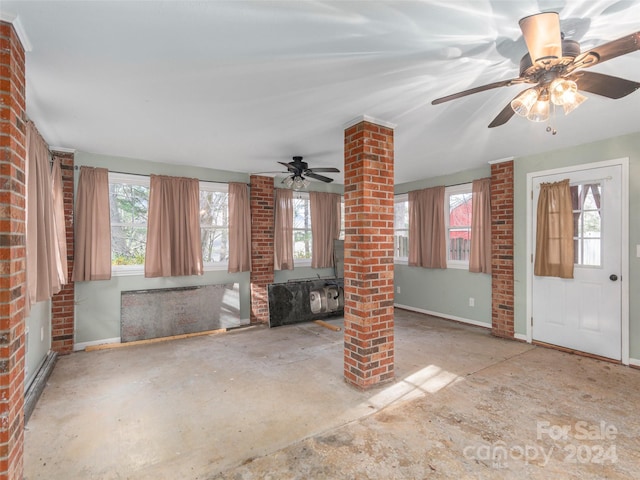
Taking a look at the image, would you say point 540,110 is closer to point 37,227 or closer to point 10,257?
point 10,257

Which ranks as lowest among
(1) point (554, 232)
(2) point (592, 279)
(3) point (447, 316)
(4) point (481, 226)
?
(3) point (447, 316)

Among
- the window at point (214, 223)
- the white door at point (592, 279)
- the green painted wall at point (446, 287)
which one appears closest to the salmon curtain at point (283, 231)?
the window at point (214, 223)

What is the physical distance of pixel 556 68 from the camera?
1.62 metres

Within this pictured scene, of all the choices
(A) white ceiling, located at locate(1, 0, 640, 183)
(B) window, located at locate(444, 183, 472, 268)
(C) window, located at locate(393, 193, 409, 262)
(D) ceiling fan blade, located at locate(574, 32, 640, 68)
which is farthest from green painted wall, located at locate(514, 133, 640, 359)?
(D) ceiling fan blade, located at locate(574, 32, 640, 68)

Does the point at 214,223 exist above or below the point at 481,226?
above

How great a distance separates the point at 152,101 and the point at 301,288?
3573 millimetres

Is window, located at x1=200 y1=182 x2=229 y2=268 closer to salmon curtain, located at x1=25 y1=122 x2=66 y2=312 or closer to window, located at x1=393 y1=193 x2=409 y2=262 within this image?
salmon curtain, located at x1=25 y1=122 x2=66 y2=312

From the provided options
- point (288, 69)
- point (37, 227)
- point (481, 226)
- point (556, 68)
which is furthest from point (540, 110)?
point (37, 227)

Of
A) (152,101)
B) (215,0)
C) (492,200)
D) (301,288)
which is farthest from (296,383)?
(492,200)

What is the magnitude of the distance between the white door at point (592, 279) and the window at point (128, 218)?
548 cm

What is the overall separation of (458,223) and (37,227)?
551 cm

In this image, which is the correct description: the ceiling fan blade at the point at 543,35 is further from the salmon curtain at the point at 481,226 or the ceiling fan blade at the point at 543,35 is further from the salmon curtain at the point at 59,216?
the salmon curtain at the point at 59,216

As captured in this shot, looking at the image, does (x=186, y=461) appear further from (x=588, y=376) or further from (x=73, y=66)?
(x=588, y=376)

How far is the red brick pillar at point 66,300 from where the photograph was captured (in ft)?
12.9
